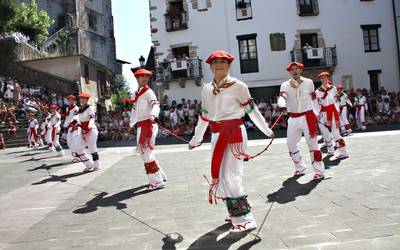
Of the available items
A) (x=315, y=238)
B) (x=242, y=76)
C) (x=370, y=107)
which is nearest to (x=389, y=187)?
(x=315, y=238)

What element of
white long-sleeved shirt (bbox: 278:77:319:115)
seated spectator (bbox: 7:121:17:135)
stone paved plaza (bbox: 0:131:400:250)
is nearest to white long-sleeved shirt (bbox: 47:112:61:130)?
stone paved plaza (bbox: 0:131:400:250)

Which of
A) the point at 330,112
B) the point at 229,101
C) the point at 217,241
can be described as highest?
the point at 229,101

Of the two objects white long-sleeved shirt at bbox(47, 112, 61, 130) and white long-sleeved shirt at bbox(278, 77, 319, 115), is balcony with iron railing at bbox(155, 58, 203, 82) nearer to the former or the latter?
white long-sleeved shirt at bbox(47, 112, 61, 130)

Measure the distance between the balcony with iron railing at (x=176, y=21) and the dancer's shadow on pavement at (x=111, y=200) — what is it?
21379 mm

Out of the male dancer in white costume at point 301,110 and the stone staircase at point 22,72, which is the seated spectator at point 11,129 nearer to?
the stone staircase at point 22,72

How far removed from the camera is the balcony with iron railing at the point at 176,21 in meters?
27.5

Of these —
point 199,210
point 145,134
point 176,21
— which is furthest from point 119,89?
point 199,210

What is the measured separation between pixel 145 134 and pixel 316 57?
21268 millimetres

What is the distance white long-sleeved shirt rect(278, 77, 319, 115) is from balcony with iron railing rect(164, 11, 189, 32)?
21.1m

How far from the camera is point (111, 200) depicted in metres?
6.59

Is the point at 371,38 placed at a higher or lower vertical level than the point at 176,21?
lower

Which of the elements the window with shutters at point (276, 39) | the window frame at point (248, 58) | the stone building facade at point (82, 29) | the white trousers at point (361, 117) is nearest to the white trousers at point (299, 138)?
the white trousers at point (361, 117)

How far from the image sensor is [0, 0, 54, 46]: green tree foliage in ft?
118

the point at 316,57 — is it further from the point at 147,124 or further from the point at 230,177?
the point at 230,177
